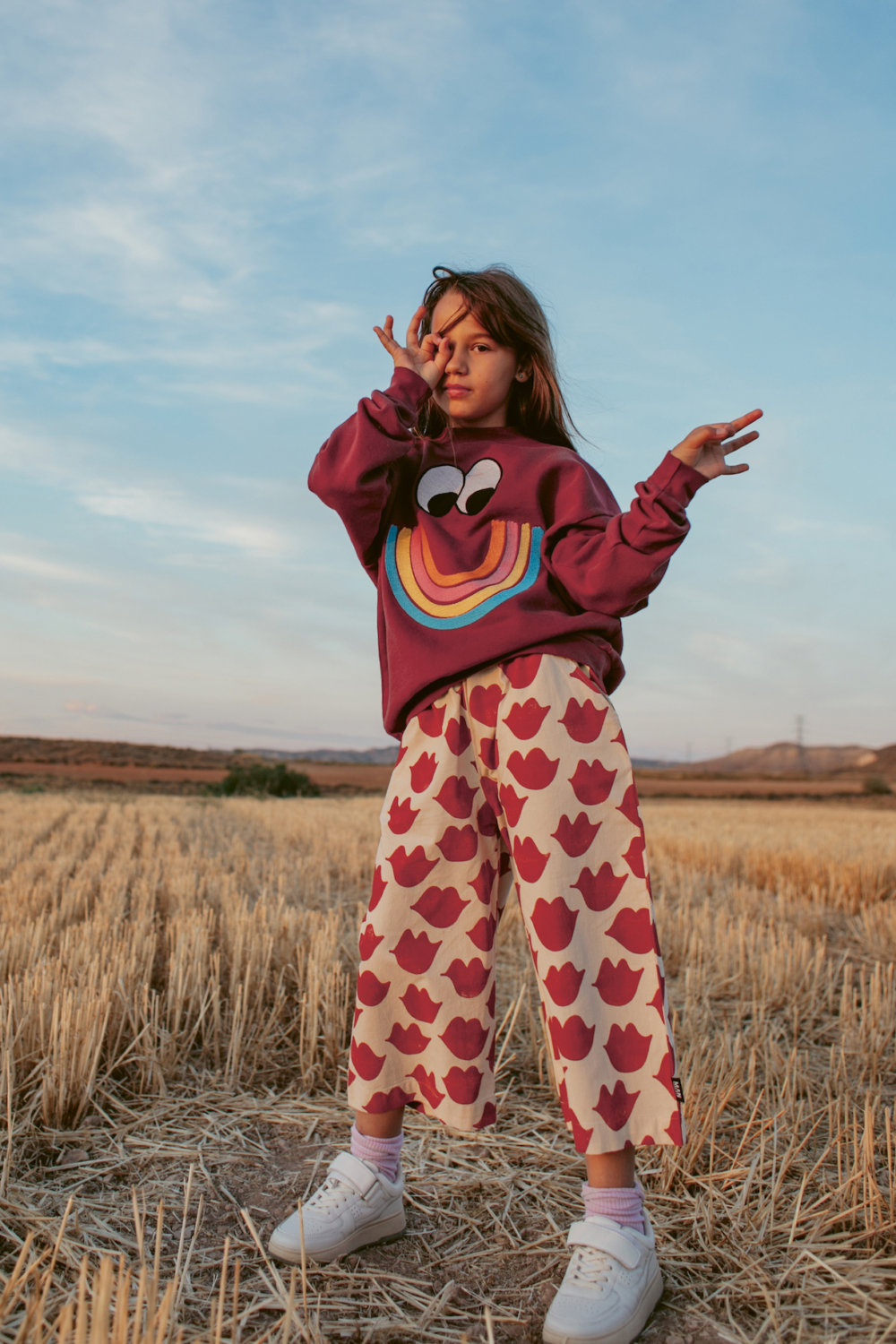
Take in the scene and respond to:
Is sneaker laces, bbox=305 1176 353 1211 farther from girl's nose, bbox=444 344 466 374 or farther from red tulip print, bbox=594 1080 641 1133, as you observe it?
girl's nose, bbox=444 344 466 374

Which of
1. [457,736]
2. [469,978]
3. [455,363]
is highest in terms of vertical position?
[455,363]

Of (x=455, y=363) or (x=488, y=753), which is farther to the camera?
(x=455, y=363)

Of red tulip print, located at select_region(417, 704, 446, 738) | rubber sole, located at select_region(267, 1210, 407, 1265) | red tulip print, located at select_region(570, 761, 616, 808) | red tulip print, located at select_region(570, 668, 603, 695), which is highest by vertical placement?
red tulip print, located at select_region(570, 668, 603, 695)

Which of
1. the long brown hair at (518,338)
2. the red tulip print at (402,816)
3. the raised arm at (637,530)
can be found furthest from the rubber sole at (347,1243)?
the long brown hair at (518,338)

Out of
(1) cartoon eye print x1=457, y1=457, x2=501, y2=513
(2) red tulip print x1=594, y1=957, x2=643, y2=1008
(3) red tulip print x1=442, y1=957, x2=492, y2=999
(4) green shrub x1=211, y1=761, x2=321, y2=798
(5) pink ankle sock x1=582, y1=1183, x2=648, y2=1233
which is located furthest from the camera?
(4) green shrub x1=211, y1=761, x2=321, y2=798

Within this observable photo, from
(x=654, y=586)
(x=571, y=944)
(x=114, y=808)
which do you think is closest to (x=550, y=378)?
(x=654, y=586)

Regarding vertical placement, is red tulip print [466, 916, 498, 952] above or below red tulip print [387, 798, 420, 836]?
below

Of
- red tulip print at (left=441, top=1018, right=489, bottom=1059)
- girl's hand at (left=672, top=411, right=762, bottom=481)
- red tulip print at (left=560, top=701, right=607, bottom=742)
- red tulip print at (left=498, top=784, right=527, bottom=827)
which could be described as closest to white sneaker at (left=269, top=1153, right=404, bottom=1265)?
red tulip print at (left=441, top=1018, right=489, bottom=1059)

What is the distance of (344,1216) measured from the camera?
5.30 feet

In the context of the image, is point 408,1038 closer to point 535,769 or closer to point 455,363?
point 535,769

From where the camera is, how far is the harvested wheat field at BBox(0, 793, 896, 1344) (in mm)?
1442

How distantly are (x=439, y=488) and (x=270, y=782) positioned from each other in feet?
91.4

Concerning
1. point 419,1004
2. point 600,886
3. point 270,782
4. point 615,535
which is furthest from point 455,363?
point 270,782

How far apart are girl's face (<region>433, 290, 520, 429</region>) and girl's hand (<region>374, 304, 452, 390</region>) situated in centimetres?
2
